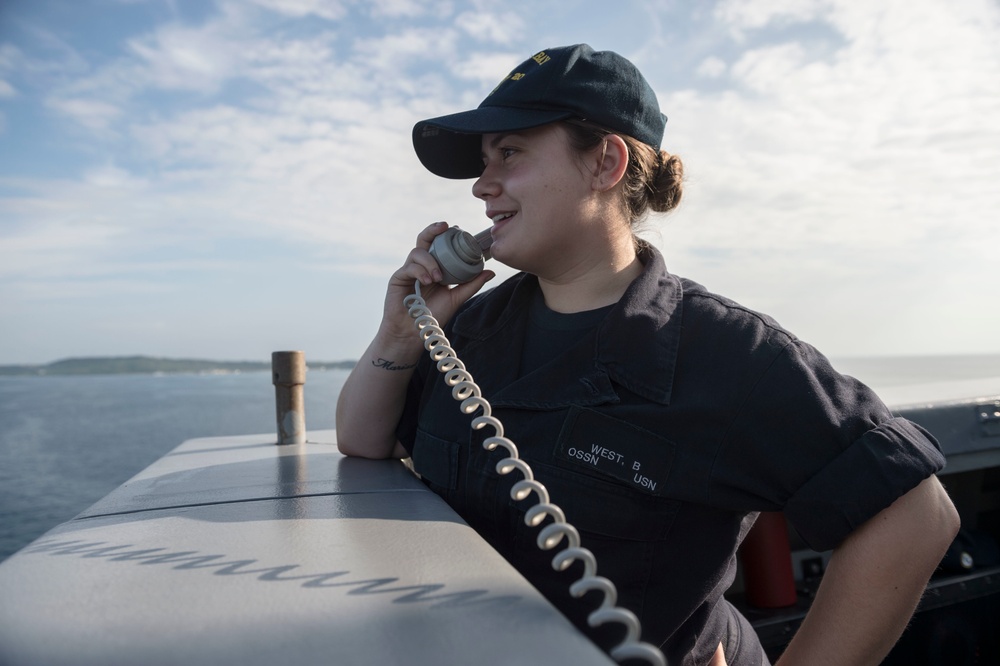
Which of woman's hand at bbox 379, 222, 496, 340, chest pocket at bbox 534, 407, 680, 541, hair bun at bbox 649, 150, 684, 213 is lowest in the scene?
chest pocket at bbox 534, 407, 680, 541

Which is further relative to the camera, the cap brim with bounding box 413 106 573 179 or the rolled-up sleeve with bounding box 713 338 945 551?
the cap brim with bounding box 413 106 573 179

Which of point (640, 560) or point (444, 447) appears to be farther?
point (444, 447)

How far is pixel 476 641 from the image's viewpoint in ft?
1.94

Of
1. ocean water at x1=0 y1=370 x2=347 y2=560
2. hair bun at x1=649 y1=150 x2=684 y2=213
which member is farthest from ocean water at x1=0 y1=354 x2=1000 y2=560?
hair bun at x1=649 y1=150 x2=684 y2=213

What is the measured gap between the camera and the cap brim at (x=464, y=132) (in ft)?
4.99

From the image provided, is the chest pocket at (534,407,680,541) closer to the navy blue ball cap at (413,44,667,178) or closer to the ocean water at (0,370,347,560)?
the navy blue ball cap at (413,44,667,178)

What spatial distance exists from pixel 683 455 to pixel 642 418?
101 mm

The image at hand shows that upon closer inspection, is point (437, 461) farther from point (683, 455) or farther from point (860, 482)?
point (860, 482)

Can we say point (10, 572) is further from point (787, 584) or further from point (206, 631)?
point (787, 584)

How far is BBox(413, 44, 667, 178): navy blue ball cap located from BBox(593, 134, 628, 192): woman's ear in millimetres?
31

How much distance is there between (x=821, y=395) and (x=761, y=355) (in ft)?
0.41

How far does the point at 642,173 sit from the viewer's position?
1.71m

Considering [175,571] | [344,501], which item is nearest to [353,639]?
[175,571]

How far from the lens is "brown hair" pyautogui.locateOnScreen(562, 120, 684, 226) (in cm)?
157
